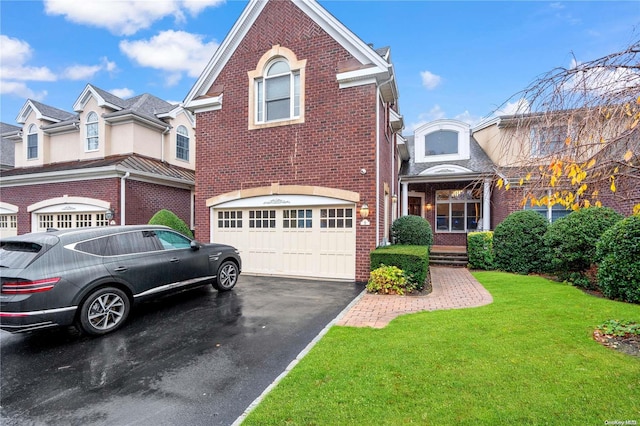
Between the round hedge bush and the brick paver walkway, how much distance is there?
2419 millimetres

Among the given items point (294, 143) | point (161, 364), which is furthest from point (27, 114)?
point (161, 364)

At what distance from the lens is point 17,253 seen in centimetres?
470

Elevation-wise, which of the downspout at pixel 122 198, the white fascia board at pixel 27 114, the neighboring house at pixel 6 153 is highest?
the white fascia board at pixel 27 114

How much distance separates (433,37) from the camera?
1020 cm

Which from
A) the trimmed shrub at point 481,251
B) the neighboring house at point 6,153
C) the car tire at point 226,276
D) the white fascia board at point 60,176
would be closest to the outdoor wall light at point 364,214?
the car tire at point 226,276

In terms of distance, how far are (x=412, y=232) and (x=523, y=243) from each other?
11.6ft

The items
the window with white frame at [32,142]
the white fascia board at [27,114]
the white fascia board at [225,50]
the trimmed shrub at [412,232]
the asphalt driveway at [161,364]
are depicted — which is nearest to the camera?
the asphalt driveway at [161,364]

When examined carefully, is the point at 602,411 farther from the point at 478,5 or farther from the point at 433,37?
the point at 433,37

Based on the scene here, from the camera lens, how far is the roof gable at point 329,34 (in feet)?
27.9

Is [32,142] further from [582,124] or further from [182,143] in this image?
[582,124]

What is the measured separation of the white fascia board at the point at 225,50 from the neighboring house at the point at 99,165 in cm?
438

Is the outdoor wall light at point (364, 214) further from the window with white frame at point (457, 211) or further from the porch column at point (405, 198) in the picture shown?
the window with white frame at point (457, 211)

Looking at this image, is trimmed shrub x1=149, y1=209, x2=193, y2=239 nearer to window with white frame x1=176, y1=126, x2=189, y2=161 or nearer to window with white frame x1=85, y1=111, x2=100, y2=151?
window with white frame x1=176, y1=126, x2=189, y2=161

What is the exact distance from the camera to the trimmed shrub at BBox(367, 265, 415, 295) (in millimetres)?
7539
